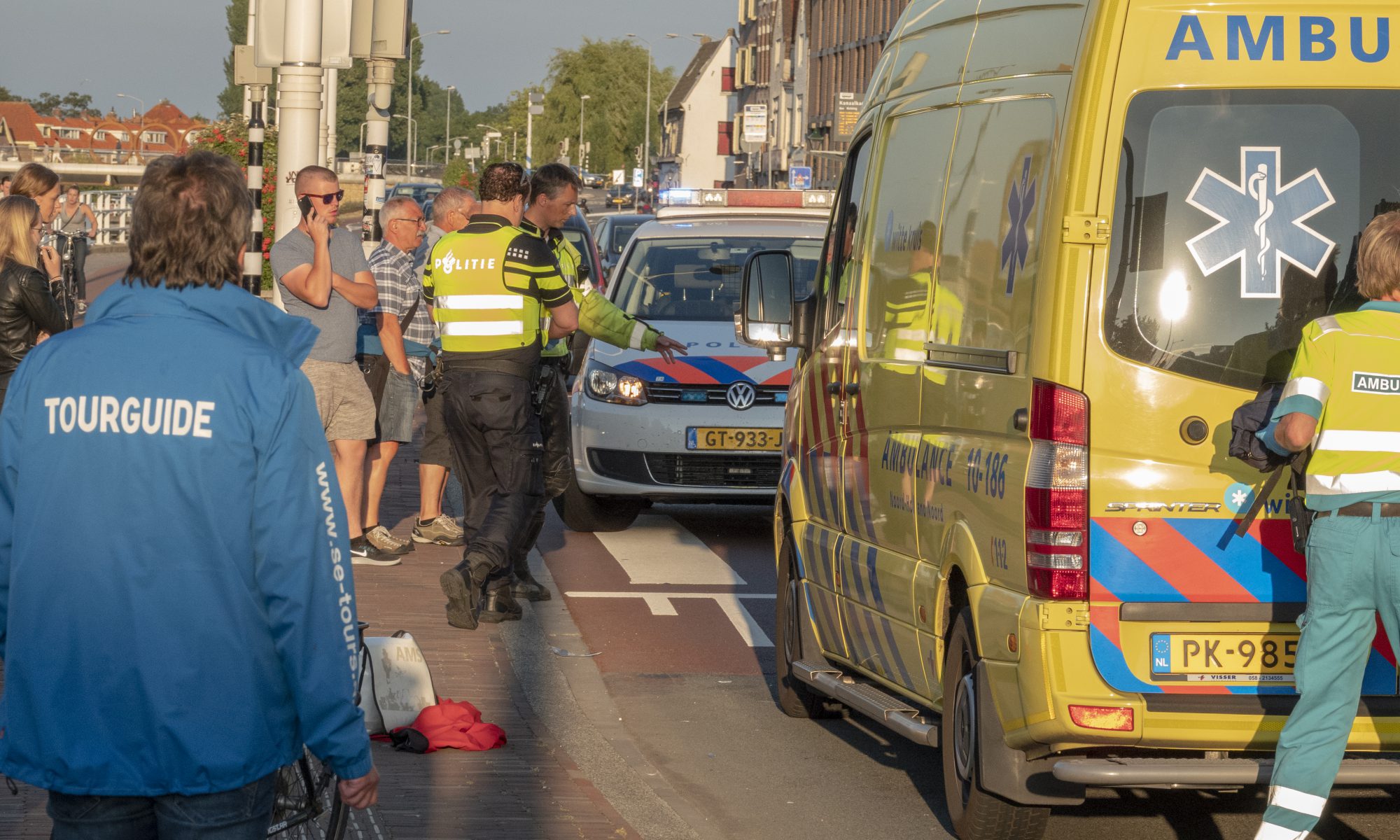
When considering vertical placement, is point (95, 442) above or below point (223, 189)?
below

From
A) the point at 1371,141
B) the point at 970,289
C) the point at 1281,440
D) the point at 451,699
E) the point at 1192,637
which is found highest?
the point at 1371,141

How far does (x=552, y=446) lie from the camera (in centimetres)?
938

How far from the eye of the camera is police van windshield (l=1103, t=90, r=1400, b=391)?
4.94m

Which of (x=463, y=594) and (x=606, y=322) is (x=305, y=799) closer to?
(x=463, y=594)

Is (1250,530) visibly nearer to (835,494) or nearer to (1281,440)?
(1281,440)

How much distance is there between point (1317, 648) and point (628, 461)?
24.5 feet

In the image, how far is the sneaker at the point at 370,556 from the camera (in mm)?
10453

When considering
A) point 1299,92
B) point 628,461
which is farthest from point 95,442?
point 628,461

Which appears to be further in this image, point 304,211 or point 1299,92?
point 304,211

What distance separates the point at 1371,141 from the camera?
505 cm

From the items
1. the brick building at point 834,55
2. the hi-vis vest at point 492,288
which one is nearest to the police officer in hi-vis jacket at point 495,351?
the hi-vis vest at point 492,288

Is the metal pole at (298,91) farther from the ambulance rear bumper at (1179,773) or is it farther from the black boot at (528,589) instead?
the ambulance rear bumper at (1179,773)

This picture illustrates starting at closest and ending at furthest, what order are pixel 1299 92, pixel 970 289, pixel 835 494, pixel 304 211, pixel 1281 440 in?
pixel 1281 440 → pixel 1299 92 → pixel 970 289 → pixel 835 494 → pixel 304 211

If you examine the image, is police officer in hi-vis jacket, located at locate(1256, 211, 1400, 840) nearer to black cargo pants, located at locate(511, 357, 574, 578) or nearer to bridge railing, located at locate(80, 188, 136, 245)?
black cargo pants, located at locate(511, 357, 574, 578)
